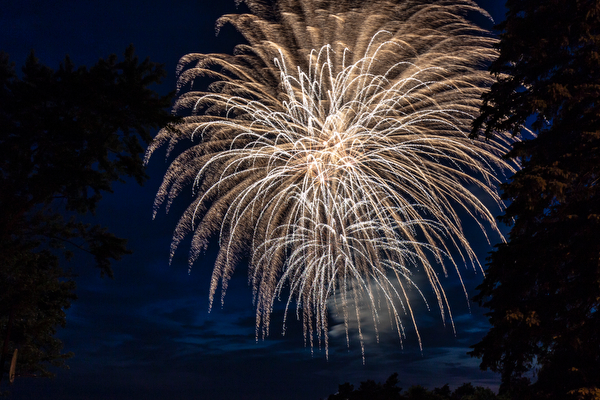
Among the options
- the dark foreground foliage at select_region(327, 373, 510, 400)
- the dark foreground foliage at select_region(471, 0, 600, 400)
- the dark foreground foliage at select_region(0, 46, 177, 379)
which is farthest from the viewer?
the dark foreground foliage at select_region(327, 373, 510, 400)

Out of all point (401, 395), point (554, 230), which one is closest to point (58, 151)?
point (554, 230)

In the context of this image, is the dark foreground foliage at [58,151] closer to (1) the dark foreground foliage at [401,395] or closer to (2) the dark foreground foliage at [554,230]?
(2) the dark foreground foliage at [554,230]

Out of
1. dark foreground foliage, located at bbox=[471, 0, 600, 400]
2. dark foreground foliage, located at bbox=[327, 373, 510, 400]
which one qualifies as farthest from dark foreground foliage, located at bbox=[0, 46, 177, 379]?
dark foreground foliage, located at bbox=[327, 373, 510, 400]

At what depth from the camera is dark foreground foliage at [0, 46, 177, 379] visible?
15656 mm

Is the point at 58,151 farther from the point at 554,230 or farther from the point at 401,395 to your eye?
the point at 401,395

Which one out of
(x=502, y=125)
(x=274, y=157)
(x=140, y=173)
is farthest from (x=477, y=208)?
(x=140, y=173)

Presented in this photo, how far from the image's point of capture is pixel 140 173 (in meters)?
17.3

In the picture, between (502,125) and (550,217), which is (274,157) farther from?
(550,217)

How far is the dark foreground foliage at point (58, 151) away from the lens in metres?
15.7

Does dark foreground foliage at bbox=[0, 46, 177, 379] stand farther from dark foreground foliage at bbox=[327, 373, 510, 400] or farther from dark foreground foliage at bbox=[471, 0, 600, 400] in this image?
dark foreground foliage at bbox=[327, 373, 510, 400]

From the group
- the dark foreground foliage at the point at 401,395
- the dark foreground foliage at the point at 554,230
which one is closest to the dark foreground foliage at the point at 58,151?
the dark foreground foliage at the point at 554,230

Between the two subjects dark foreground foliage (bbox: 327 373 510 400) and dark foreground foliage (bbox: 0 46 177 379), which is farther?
dark foreground foliage (bbox: 327 373 510 400)

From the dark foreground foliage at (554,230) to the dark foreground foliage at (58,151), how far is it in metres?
12.3

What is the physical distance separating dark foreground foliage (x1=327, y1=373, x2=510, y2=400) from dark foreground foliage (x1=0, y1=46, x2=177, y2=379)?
19093 mm
